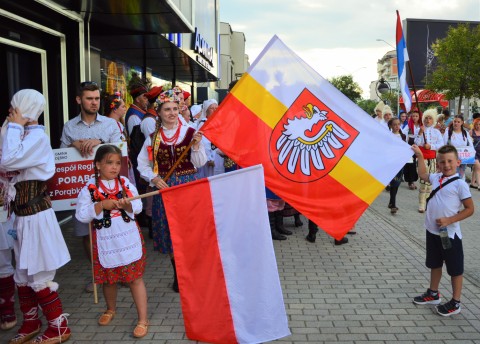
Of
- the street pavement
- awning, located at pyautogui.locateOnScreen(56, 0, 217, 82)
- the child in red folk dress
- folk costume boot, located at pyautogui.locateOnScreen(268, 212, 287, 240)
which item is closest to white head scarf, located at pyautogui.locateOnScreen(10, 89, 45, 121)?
the child in red folk dress

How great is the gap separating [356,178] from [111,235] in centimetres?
207

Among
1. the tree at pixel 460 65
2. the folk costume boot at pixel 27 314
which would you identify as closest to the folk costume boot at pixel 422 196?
the folk costume boot at pixel 27 314

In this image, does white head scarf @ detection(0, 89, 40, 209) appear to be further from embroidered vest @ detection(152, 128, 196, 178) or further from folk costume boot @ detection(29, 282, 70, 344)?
embroidered vest @ detection(152, 128, 196, 178)

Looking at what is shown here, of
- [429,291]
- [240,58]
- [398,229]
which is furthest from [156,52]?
[240,58]

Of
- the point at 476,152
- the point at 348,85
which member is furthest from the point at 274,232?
the point at 348,85

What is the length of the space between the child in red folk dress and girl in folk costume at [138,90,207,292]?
631 millimetres

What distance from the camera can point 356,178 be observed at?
404 centimetres

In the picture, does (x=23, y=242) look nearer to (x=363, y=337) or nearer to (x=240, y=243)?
(x=240, y=243)

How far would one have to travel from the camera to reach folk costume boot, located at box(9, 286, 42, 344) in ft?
12.4

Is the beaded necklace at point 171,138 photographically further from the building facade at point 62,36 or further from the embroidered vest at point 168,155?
the building facade at point 62,36

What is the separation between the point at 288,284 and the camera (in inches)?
200

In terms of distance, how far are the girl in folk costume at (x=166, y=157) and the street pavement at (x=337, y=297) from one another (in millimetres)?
746

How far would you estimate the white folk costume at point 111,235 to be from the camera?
3725 mm

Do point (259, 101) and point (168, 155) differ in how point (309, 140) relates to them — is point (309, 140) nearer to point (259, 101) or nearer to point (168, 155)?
point (259, 101)
